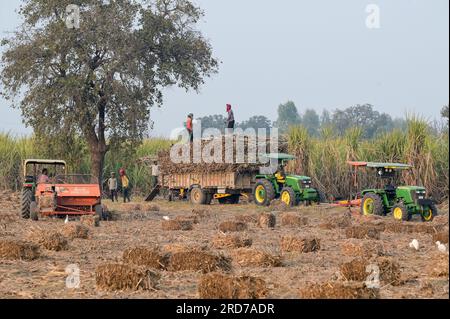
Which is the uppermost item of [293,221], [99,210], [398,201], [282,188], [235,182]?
[235,182]

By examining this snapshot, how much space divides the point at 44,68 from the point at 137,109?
4.66m

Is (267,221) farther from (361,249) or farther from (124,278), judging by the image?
(124,278)

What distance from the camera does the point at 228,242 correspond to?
48.8ft

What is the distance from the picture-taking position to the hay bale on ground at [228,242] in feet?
48.8

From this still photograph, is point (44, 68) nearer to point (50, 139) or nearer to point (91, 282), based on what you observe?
point (50, 139)

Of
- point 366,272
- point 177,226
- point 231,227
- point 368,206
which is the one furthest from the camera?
point 368,206

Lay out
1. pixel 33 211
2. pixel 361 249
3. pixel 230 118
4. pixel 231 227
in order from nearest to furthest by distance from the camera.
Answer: pixel 361 249 < pixel 231 227 < pixel 33 211 < pixel 230 118

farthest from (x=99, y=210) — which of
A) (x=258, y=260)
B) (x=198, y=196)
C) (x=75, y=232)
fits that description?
(x=258, y=260)

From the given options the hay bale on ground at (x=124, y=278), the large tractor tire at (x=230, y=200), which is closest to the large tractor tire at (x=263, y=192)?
the large tractor tire at (x=230, y=200)

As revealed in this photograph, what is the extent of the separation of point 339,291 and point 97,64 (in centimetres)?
3006

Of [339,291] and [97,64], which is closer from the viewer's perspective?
[339,291]

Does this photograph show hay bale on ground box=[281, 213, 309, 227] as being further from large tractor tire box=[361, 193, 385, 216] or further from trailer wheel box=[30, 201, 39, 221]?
trailer wheel box=[30, 201, 39, 221]

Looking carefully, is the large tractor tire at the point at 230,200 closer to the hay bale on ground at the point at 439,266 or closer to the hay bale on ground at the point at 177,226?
the hay bale on ground at the point at 177,226

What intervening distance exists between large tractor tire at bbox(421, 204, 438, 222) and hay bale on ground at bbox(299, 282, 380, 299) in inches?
566
